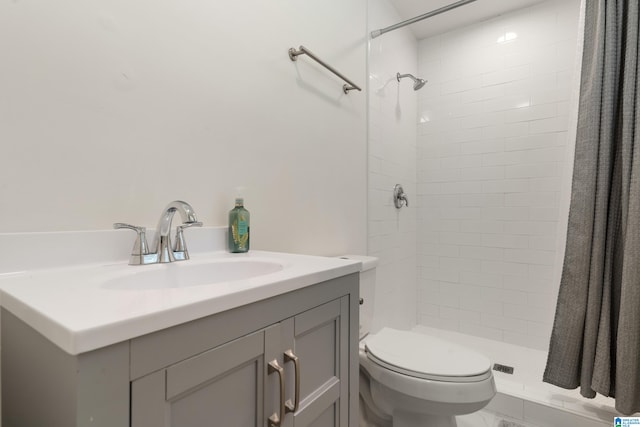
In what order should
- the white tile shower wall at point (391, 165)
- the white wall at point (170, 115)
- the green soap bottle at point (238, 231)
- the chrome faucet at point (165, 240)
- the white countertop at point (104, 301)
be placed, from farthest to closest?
the white tile shower wall at point (391, 165), the green soap bottle at point (238, 231), the chrome faucet at point (165, 240), the white wall at point (170, 115), the white countertop at point (104, 301)

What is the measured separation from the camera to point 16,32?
2.24 feet

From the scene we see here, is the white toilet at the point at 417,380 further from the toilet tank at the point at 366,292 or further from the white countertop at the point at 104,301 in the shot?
the white countertop at the point at 104,301

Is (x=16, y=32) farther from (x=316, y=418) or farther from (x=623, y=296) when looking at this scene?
(x=623, y=296)

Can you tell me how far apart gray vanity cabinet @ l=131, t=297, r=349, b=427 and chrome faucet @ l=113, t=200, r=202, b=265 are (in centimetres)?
37

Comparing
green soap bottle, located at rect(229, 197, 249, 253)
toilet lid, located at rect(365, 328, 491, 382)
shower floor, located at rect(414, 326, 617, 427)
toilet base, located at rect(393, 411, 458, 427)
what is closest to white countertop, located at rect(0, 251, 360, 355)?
green soap bottle, located at rect(229, 197, 249, 253)

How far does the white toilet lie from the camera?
1.12 m

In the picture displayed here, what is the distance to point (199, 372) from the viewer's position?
0.49 m

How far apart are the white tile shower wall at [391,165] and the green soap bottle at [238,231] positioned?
973 millimetres

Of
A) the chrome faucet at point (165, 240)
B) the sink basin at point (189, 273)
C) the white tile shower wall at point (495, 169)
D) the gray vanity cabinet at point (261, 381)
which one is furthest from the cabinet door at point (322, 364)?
the white tile shower wall at point (495, 169)

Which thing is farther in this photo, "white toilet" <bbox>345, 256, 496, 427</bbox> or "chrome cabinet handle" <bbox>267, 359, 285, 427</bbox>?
"white toilet" <bbox>345, 256, 496, 427</bbox>

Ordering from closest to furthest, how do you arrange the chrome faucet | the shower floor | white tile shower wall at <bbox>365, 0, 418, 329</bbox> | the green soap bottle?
1. the chrome faucet
2. the green soap bottle
3. the shower floor
4. white tile shower wall at <bbox>365, 0, 418, 329</bbox>

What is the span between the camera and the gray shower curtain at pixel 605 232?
4.09ft

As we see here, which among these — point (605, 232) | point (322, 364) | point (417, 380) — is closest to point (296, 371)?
point (322, 364)

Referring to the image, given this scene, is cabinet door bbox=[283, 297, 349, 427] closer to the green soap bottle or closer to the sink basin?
the sink basin
